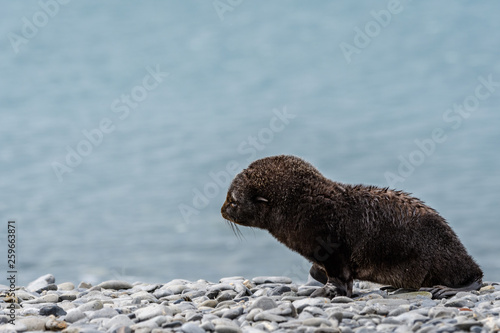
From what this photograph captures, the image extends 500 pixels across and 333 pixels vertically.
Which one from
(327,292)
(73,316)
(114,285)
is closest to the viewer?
(73,316)

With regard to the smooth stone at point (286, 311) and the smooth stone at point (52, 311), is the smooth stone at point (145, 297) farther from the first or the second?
the smooth stone at point (286, 311)

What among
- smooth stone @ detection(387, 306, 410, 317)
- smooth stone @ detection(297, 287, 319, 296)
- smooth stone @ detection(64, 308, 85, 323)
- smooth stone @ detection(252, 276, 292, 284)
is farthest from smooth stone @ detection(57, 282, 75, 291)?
smooth stone @ detection(387, 306, 410, 317)

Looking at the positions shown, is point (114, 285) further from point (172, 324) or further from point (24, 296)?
point (172, 324)

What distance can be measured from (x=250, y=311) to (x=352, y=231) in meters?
1.72

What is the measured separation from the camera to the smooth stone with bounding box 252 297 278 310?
6.66 m

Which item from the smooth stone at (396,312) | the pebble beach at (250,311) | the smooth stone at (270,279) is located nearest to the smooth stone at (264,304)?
the pebble beach at (250,311)

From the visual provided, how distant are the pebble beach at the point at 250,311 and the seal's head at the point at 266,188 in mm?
926

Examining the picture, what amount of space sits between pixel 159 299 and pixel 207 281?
1.73 metres

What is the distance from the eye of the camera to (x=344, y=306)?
22.3 ft

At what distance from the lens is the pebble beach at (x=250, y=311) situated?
5.85 m

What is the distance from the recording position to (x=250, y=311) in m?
6.55

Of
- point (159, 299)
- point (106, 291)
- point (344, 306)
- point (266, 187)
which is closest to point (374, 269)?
point (344, 306)

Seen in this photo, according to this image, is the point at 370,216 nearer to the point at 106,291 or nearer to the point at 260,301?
the point at 260,301

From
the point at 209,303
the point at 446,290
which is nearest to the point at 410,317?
the point at 446,290
